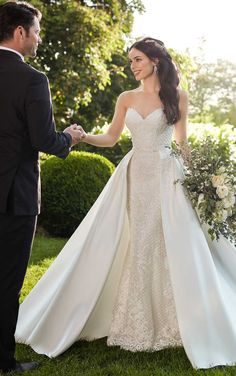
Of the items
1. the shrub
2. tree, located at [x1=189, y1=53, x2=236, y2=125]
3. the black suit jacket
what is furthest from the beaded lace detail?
tree, located at [x1=189, y1=53, x2=236, y2=125]

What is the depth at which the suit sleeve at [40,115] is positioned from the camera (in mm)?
3479

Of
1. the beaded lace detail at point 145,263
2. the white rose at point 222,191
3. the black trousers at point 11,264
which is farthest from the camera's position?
the beaded lace detail at point 145,263

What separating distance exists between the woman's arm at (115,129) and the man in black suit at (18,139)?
1151 mm

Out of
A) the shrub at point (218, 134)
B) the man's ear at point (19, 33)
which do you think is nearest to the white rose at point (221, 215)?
the man's ear at point (19, 33)

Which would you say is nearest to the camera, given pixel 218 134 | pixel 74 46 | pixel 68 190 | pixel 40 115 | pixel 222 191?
pixel 40 115

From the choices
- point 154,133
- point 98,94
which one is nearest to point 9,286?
point 154,133

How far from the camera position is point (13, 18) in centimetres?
352

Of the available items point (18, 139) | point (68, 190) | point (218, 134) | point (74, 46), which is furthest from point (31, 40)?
point (74, 46)

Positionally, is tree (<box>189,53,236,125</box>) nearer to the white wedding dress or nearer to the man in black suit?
the white wedding dress

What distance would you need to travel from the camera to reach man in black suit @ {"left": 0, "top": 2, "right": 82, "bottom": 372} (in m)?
3.50

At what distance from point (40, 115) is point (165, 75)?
1457 millimetres

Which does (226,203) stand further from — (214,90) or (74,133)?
(214,90)

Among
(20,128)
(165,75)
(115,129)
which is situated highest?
(165,75)

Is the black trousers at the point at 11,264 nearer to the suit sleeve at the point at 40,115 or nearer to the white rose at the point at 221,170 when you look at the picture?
the suit sleeve at the point at 40,115
